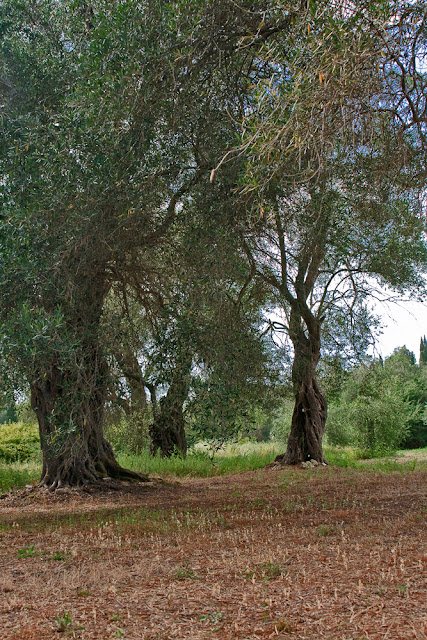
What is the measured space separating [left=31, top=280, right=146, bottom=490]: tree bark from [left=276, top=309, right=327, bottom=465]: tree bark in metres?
5.13

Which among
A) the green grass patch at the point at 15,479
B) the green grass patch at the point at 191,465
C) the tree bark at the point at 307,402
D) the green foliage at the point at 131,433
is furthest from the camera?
the green foliage at the point at 131,433

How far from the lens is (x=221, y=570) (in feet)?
14.6

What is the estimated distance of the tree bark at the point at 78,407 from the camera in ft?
27.2

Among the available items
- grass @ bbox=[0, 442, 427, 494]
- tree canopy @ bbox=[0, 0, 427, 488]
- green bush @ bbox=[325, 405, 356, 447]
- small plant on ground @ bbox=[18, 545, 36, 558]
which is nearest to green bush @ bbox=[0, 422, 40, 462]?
grass @ bbox=[0, 442, 427, 494]

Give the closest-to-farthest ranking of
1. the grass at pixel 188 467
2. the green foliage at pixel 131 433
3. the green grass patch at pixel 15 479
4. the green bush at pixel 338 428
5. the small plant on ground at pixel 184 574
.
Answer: the small plant on ground at pixel 184 574, the green grass patch at pixel 15 479, the grass at pixel 188 467, the green foliage at pixel 131 433, the green bush at pixel 338 428

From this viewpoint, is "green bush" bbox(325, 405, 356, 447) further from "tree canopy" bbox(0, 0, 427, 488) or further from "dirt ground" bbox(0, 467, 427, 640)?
"dirt ground" bbox(0, 467, 427, 640)

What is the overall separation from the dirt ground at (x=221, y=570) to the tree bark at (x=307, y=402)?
5.95 m

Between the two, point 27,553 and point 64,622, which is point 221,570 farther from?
point 27,553

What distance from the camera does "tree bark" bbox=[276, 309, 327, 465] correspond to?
14.7 m

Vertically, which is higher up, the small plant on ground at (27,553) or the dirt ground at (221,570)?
the dirt ground at (221,570)

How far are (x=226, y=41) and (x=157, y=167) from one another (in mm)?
1802

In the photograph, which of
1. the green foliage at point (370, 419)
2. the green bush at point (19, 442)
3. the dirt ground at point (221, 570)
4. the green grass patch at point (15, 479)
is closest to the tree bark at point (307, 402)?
the green foliage at point (370, 419)

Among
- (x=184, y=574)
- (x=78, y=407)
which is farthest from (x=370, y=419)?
(x=184, y=574)

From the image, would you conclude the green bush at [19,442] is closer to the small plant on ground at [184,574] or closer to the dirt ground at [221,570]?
the dirt ground at [221,570]
